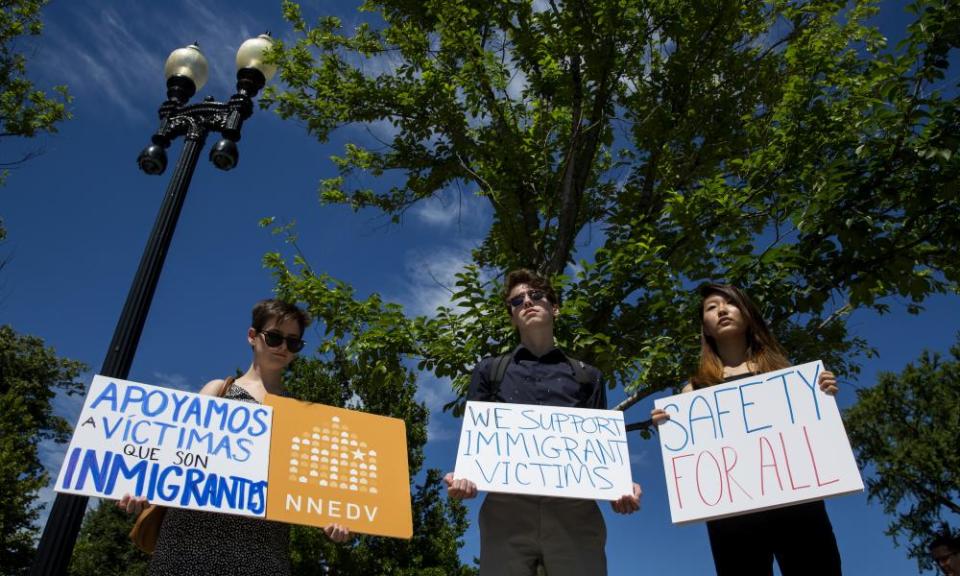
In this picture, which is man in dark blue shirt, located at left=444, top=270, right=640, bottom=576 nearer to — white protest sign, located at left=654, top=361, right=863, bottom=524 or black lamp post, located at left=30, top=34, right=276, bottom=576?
white protest sign, located at left=654, top=361, right=863, bottom=524

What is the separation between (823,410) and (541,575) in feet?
5.12

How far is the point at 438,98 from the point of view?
8289mm

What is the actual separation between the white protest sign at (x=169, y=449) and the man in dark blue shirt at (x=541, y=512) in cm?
93

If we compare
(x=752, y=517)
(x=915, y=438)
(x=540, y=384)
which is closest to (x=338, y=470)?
(x=540, y=384)

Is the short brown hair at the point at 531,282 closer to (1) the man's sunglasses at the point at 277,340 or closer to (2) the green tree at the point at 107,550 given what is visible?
(1) the man's sunglasses at the point at 277,340

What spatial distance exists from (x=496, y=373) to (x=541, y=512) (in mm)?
833

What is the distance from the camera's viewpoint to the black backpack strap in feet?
11.8

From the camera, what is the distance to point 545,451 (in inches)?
122

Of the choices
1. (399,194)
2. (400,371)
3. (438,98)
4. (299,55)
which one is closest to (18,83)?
(299,55)

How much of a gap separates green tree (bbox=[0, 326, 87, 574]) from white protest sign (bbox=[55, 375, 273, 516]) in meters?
17.9

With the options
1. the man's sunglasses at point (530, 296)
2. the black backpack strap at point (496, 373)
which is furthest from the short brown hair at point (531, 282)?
the black backpack strap at point (496, 373)

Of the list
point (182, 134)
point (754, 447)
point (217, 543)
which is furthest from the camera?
point (182, 134)

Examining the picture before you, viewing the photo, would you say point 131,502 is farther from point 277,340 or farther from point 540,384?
point 540,384

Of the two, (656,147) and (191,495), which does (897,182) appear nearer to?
(656,147)
